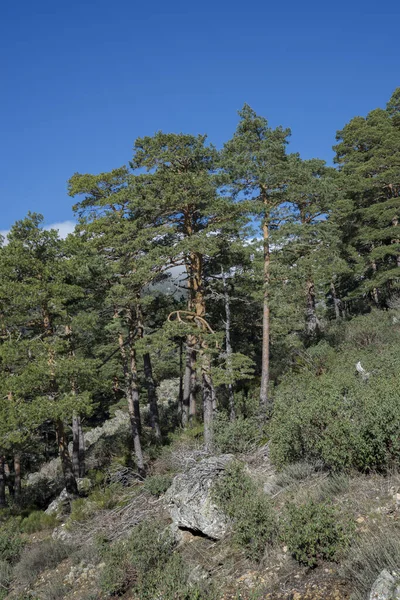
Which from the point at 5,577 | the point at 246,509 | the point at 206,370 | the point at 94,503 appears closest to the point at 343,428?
the point at 246,509

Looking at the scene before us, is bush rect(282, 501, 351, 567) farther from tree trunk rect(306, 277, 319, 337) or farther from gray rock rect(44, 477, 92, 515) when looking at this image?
tree trunk rect(306, 277, 319, 337)

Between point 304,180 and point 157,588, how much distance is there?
1357cm

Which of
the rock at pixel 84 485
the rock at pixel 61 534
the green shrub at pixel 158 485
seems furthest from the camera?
the rock at pixel 84 485

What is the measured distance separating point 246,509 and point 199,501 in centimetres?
159

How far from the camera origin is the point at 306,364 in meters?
15.9

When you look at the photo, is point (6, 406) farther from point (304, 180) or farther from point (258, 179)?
point (304, 180)

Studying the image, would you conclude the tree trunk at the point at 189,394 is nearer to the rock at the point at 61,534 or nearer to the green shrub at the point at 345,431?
the rock at the point at 61,534

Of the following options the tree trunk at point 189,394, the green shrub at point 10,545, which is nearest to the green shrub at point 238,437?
the green shrub at point 10,545

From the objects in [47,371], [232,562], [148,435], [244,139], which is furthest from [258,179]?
[148,435]

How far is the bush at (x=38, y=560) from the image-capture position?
9638mm

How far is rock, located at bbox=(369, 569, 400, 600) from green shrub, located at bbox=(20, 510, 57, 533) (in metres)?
12.5

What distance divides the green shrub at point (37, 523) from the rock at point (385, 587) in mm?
12491

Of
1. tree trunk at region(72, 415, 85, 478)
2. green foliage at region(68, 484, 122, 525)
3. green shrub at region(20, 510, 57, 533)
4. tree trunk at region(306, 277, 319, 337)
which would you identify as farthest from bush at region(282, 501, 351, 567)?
tree trunk at region(306, 277, 319, 337)

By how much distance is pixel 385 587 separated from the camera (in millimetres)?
3863
